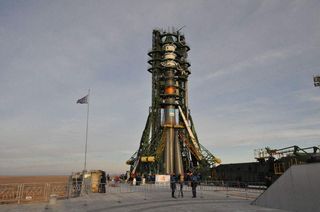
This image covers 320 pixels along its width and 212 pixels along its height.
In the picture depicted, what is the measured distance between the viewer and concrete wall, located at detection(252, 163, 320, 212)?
11.9m

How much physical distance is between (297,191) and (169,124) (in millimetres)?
41074

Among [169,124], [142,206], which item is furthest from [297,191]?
[169,124]

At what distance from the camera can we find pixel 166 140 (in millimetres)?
52781

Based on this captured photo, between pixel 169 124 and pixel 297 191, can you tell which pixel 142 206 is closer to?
pixel 297 191

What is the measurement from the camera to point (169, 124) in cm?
5356

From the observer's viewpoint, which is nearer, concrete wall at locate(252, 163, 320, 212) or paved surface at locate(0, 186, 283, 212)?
concrete wall at locate(252, 163, 320, 212)

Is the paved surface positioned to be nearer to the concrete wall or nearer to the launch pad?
the concrete wall

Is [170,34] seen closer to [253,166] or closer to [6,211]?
[253,166]

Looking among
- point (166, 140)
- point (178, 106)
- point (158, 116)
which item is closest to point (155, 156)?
point (166, 140)

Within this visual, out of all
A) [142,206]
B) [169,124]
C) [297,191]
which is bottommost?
[142,206]

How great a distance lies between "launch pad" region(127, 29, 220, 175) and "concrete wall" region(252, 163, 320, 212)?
3584 centimetres

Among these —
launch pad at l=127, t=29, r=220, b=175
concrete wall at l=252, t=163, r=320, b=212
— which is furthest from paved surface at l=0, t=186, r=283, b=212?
launch pad at l=127, t=29, r=220, b=175

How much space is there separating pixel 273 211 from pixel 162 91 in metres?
47.2

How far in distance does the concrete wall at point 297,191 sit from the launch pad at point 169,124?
118ft
